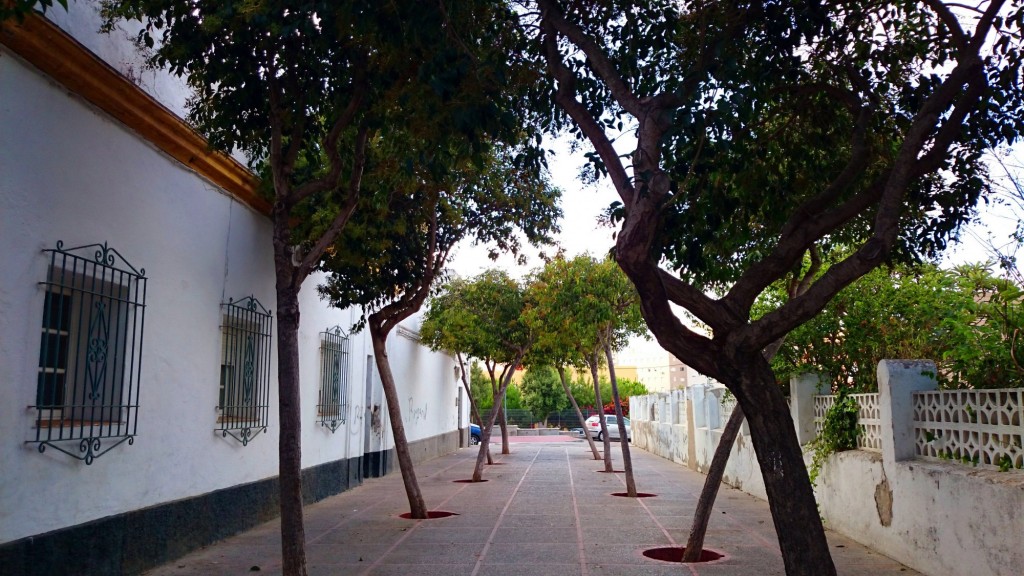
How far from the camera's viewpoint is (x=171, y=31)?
7.23 meters

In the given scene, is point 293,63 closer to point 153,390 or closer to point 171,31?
point 171,31

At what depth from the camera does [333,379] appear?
14.4 metres

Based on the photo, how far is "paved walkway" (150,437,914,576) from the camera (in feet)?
25.5

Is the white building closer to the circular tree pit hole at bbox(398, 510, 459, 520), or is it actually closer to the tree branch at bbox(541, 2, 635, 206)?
the circular tree pit hole at bbox(398, 510, 459, 520)

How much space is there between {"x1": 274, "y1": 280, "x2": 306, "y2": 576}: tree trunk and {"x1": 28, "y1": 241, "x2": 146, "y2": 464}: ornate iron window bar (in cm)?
156

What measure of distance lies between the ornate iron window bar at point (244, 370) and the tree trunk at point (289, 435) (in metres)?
3.28

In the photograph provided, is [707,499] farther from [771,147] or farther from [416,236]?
[416,236]

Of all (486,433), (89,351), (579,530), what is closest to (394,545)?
(579,530)

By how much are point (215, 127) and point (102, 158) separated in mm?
1171

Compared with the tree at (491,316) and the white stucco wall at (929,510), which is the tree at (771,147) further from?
the tree at (491,316)

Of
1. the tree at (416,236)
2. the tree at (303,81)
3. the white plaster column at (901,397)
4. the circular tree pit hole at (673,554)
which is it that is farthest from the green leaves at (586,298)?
the tree at (303,81)

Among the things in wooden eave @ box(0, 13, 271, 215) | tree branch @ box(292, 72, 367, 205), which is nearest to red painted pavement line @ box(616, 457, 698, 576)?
tree branch @ box(292, 72, 367, 205)

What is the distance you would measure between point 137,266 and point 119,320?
1.76 feet

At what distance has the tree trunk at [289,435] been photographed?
247 inches
